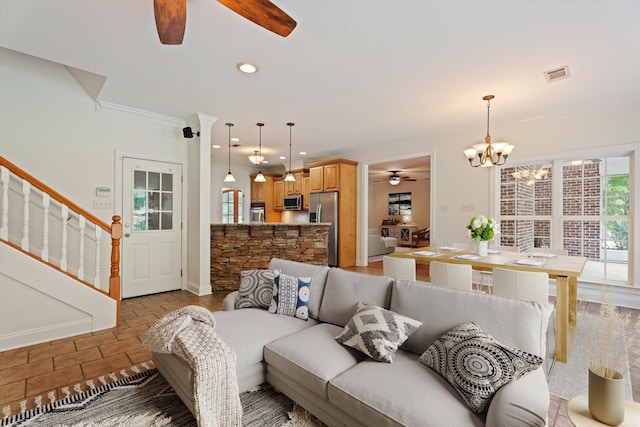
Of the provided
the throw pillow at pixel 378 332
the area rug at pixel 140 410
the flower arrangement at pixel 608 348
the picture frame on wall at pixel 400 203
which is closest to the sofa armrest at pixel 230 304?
the area rug at pixel 140 410

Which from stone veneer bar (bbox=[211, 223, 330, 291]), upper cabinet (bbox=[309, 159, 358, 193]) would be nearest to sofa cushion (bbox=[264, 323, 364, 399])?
stone veneer bar (bbox=[211, 223, 330, 291])

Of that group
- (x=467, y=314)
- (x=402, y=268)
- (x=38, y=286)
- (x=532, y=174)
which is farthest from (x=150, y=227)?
(x=532, y=174)

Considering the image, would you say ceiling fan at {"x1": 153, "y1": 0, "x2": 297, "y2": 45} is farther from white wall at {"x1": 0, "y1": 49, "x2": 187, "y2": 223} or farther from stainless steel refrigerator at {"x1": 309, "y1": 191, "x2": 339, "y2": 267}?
stainless steel refrigerator at {"x1": 309, "y1": 191, "x2": 339, "y2": 267}

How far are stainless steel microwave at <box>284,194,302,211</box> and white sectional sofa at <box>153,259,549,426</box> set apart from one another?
5406 millimetres

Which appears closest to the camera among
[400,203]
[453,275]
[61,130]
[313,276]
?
[313,276]

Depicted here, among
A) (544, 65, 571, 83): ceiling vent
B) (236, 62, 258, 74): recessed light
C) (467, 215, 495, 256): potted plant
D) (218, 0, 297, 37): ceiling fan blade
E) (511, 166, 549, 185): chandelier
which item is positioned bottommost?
(467, 215, 495, 256): potted plant

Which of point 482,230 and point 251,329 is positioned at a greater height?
point 482,230

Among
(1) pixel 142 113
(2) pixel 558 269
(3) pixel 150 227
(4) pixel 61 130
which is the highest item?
(1) pixel 142 113

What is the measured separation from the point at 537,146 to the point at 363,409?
476 centimetres

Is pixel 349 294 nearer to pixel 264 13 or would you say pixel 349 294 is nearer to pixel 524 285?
pixel 524 285

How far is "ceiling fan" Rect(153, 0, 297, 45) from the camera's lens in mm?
1721

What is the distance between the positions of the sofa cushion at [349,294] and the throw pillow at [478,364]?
1.89 feet

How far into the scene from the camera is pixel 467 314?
168cm

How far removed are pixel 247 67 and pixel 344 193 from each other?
12.9 feet
